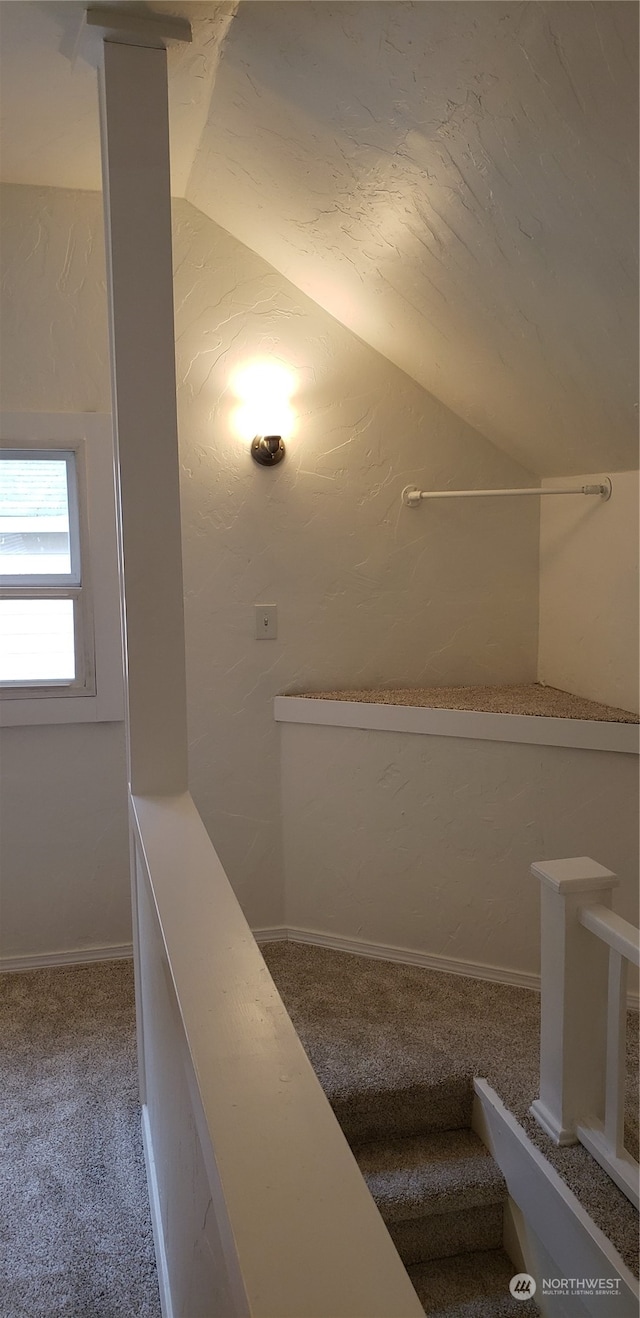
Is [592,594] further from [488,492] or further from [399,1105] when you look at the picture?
[399,1105]

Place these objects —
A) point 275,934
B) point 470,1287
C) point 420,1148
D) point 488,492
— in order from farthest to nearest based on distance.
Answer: point 275,934 < point 488,492 < point 420,1148 < point 470,1287

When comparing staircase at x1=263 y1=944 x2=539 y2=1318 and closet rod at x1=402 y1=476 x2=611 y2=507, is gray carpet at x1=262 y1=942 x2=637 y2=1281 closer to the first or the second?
staircase at x1=263 y1=944 x2=539 y2=1318

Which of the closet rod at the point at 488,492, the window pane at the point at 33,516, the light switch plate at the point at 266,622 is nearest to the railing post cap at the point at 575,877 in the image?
the closet rod at the point at 488,492

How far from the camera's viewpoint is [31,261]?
9.82 feet

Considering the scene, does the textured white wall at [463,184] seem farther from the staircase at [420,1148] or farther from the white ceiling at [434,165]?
the staircase at [420,1148]

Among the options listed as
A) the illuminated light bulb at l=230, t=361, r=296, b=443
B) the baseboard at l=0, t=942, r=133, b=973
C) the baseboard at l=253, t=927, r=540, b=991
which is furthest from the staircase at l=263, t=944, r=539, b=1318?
the illuminated light bulb at l=230, t=361, r=296, b=443

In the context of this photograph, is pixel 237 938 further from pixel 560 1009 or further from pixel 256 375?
pixel 256 375

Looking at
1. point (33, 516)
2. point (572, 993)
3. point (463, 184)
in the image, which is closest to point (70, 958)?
point (33, 516)

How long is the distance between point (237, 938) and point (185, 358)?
2.20m

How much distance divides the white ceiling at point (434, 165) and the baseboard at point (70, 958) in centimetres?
221

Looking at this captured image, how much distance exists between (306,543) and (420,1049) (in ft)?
5.39

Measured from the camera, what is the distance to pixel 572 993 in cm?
213

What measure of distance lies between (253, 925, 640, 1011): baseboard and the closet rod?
153cm

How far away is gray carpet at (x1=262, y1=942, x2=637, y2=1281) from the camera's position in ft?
7.72
